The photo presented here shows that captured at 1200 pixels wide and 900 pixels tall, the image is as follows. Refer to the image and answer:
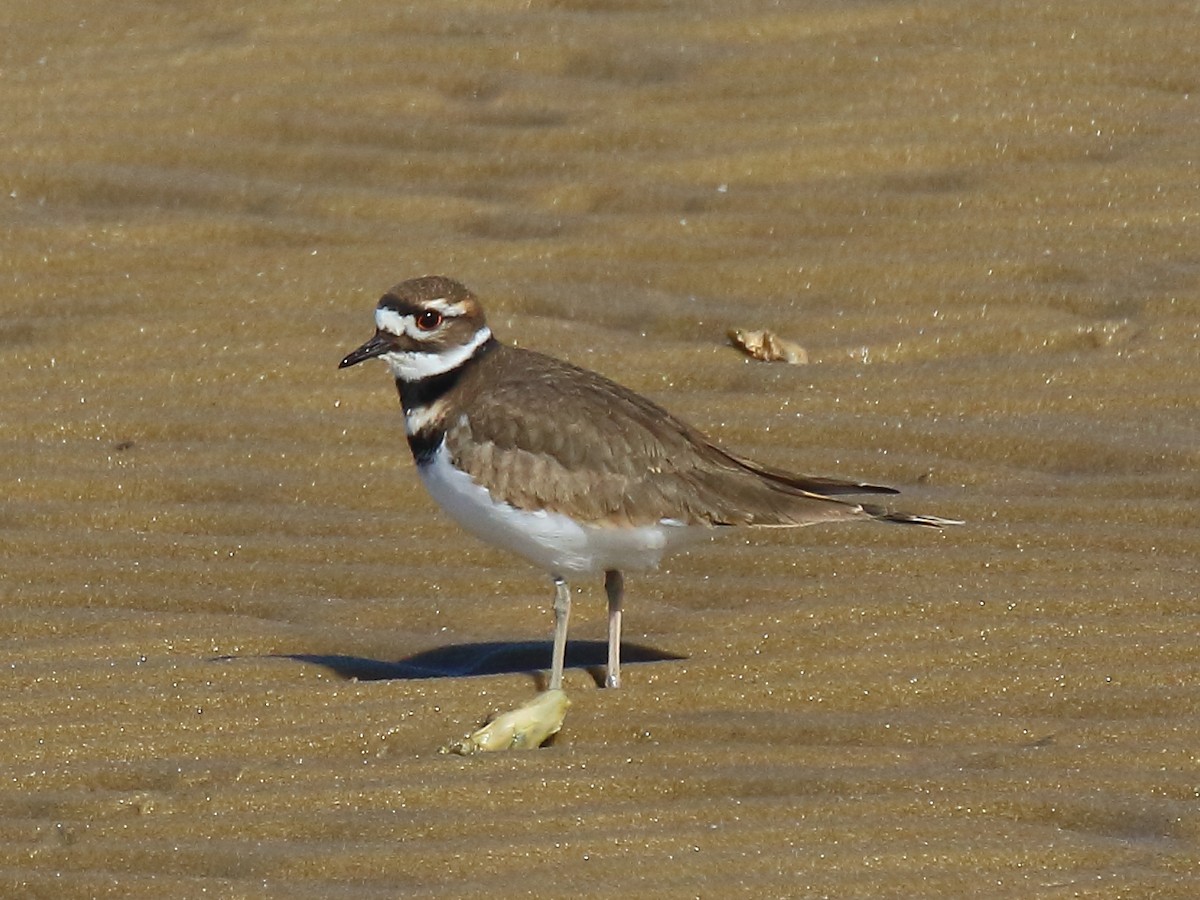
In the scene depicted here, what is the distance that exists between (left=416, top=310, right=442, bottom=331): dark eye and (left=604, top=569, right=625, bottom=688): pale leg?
77 cm

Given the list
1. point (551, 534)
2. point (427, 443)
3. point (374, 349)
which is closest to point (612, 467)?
point (551, 534)

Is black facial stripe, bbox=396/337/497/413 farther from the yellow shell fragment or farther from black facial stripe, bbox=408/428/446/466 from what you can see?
the yellow shell fragment

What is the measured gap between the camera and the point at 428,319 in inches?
221

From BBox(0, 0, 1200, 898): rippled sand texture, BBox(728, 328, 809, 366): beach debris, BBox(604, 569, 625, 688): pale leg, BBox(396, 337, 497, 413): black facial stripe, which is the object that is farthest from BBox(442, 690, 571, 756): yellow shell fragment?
BBox(728, 328, 809, 366): beach debris

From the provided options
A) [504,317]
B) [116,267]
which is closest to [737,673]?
[504,317]

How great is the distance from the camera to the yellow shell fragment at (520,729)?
4.71 m

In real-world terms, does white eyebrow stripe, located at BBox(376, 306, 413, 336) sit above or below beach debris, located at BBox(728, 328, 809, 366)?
above

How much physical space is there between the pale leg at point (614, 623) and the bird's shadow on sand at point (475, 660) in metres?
0.08

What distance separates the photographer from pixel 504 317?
7270 millimetres

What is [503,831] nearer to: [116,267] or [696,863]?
[696,863]

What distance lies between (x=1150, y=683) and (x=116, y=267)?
407 cm

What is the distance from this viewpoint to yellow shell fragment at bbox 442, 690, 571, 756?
4.71 metres

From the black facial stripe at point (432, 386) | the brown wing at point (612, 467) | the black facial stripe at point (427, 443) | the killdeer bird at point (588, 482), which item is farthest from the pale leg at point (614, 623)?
the black facial stripe at point (432, 386)

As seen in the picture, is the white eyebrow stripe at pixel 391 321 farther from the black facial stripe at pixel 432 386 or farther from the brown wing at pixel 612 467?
the brown wing at pixel 612 467
